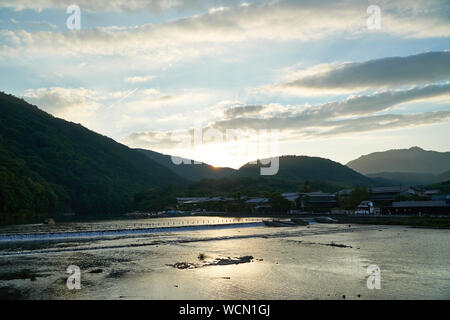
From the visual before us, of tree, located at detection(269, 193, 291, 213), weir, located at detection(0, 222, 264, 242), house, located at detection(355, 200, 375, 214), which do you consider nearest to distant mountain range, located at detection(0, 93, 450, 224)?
weir, located at detection(0, 222, 264, 242)

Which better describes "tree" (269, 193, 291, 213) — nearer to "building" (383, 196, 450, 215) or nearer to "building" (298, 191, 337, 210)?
"building" (298, 191, 337, 210)

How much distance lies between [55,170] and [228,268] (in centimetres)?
10246

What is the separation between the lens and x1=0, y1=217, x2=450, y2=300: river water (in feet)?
48.0

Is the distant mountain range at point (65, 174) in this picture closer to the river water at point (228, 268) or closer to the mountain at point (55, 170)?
the mountain at point (55, 170)

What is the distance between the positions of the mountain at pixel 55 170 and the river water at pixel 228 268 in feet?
112

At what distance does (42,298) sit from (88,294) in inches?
70.5

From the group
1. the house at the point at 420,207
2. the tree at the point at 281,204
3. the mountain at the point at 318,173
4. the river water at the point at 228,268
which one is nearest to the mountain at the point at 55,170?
the river water at the point at 228,268

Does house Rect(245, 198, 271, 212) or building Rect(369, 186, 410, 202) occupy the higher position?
building Rect(369, 186, 410, 202)

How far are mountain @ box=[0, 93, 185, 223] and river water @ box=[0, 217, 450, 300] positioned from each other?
34.2 m

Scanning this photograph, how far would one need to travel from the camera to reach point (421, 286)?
15266 millimetres

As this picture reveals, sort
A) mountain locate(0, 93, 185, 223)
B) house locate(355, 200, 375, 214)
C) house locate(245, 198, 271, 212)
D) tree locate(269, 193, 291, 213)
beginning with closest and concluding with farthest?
house locate(355, 200, 375, 214), mountain locate(0, 93, 185, 223), tree locate(269, 193, 291, 213), house locate(245, 198, 271, 212)
